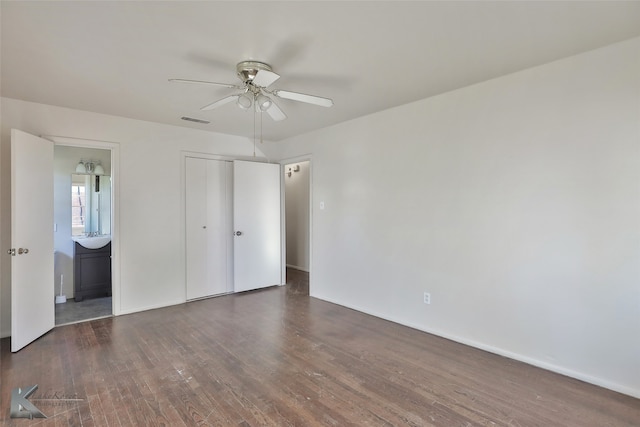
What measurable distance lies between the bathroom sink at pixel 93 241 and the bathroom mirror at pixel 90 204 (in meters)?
0.34

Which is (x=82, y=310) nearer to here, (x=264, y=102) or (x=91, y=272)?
(x=91, y=272)

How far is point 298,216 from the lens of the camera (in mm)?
6785

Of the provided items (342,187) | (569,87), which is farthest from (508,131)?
(342,187)

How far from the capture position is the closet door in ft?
14.6

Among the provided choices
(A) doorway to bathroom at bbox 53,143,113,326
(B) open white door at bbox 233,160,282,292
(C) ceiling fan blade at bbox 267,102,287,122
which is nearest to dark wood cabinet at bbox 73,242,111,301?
(A) doorway to bathroom at bbox 53,143,113,326

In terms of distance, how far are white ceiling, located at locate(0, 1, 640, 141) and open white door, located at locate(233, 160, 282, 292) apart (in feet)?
6.05

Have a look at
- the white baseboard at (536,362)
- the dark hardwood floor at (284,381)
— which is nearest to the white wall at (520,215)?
the white baseboard at (536,362)

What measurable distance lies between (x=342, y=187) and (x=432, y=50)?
218 centimetres

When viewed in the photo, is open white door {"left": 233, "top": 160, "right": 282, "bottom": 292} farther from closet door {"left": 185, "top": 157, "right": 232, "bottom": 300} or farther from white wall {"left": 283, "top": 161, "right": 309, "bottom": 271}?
white wall {"left": 283, "top": 161, "right": 309, "bottom": 271}

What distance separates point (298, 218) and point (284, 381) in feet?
15.0

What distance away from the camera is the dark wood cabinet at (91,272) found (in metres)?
4.46

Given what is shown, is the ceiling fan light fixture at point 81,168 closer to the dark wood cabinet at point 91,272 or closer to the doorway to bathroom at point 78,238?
the doorway to bathroom at point 78,238

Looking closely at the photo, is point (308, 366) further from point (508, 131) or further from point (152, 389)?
point (508, 131)

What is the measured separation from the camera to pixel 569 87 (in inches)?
94.5
